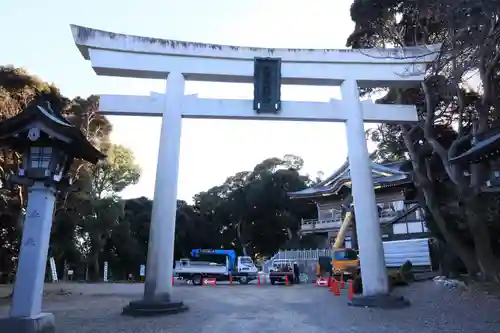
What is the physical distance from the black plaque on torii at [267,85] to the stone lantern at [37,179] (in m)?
4.62

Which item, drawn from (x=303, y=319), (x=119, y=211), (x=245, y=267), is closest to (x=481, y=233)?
(x=303, y=319)

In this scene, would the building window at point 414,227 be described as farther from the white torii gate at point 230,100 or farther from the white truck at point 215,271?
the white torii gate at point 230,100

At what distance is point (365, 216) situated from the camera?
9609mm

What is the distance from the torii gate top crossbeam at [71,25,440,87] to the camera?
977cm

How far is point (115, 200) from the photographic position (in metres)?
25.9

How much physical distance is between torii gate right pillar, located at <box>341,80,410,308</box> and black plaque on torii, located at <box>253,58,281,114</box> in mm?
1964

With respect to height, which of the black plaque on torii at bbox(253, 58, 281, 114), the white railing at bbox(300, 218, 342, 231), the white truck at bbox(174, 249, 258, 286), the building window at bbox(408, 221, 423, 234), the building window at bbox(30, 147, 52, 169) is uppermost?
the black plaque on torii at bbox(253, 58, 281, 114)

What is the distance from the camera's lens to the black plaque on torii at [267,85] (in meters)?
10.1

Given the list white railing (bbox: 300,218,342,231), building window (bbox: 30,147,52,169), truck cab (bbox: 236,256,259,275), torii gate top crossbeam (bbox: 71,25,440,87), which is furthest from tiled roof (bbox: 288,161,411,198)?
building window (bbox: 30,147,52,169)

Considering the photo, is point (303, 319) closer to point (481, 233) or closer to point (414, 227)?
point (481, 233)

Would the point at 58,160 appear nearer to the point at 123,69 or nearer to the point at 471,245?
the point at 123,69

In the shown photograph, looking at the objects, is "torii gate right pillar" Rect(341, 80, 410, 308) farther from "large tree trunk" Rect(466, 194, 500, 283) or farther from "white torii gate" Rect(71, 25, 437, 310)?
"large tree trunk" Rect(466, 194, 500, 283)

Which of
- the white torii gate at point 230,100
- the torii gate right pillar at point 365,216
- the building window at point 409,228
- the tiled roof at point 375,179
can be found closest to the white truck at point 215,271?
the tiled roof at point 375,179

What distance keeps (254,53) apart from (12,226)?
545 inches
